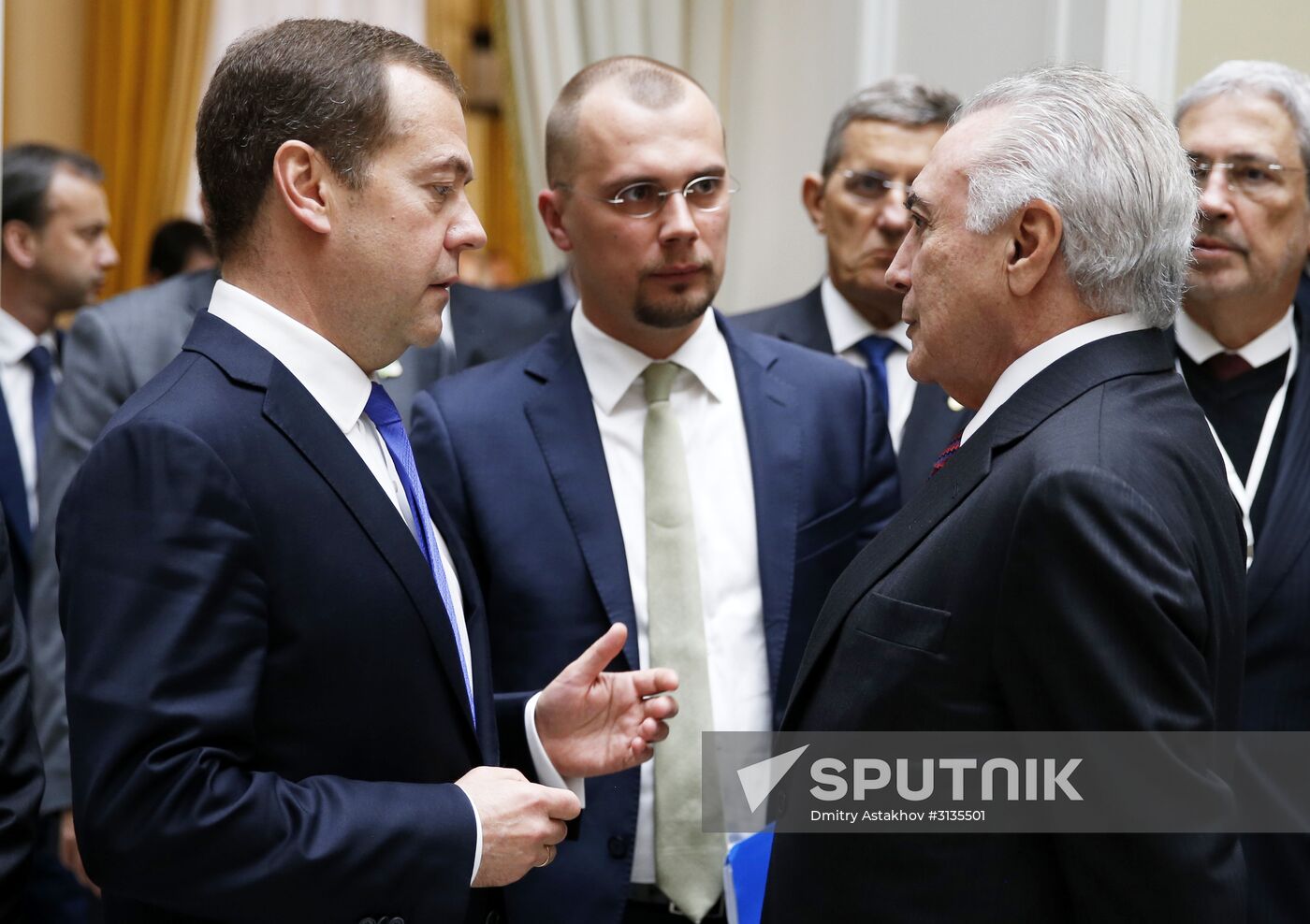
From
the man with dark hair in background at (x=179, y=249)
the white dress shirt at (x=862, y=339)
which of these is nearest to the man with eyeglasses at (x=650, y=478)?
the white dress shirt at (x=862, y=339)

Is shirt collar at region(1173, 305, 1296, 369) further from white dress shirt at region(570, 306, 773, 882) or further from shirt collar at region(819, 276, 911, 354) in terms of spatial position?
white dress shirt at region(570, 306, 773, 882)

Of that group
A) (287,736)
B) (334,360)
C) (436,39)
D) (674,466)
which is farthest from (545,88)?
(436,39)

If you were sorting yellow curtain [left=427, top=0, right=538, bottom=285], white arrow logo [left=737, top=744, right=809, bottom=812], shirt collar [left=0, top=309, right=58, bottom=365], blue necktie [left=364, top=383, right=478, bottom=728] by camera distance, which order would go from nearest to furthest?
blue necktie [left=364, top=383, right=478, bottom=728] → white arrow logo [left=737, top=744, right=809, bottom=812] → shirt collar [left=0, top=309, right=58, bottom=365] → yellow curtain [left=427, top=0, right=538, bottom=285]

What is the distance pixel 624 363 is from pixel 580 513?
30 cm

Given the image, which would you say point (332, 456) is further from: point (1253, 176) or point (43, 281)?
point (43, 281)

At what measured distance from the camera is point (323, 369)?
167cm

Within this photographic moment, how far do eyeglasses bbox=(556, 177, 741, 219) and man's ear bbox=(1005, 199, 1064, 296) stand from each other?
2.67ft

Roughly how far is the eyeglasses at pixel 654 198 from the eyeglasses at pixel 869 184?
2.74 feet

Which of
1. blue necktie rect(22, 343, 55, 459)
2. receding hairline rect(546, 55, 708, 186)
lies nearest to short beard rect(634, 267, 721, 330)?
receding hairline rect(546, 55, 708, 186)

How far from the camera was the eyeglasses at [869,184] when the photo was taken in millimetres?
3143

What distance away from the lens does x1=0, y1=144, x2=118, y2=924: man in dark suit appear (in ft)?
11.4

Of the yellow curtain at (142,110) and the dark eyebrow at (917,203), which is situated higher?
the dark eyebrow at (917,203)

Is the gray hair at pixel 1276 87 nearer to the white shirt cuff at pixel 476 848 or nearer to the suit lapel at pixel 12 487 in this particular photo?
the white shirt cuff at pixel 476 848

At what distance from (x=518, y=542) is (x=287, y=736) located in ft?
2.56
